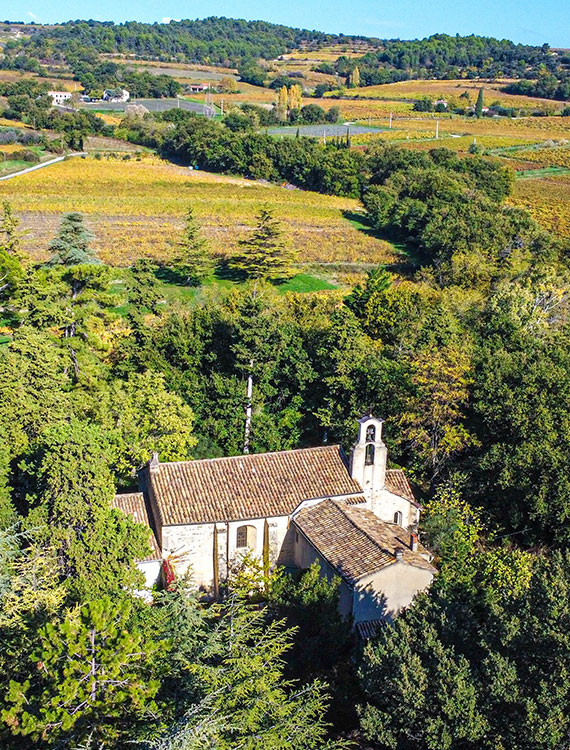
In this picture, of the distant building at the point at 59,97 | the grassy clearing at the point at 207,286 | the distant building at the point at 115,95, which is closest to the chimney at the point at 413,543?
the grassy clearing at the point at 207,286

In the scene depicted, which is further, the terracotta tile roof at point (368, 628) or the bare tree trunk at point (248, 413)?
the bare tree trunk at point (248, 413)

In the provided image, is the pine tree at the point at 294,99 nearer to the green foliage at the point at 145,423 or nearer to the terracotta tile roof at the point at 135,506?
the green foliage at the point at 145,423

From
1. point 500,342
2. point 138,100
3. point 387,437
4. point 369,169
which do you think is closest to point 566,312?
point 500,342

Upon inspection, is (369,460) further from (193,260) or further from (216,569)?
(193,260)

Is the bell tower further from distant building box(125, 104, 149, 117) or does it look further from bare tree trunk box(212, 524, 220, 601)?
distant building box(125, 104, 149, 117)

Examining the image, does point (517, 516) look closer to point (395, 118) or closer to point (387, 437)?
point (387, 437)

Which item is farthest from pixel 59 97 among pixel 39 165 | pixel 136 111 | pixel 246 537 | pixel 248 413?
pixel 246 537
